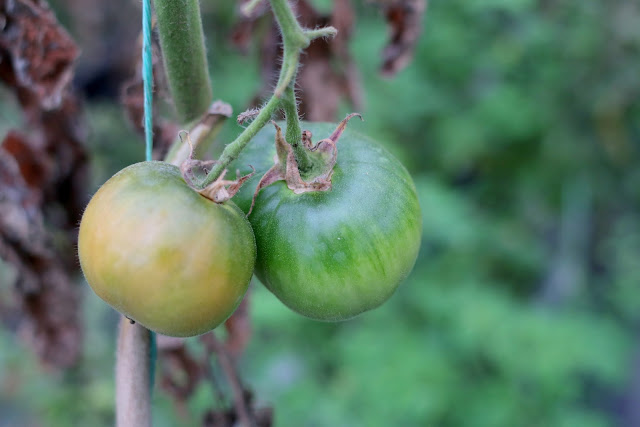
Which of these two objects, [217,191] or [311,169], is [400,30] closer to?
[311,169]

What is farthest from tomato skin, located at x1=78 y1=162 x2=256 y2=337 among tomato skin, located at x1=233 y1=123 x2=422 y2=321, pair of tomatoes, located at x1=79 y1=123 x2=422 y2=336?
tomato skin, located at x1=233 y1=123 x2=422 y2=321

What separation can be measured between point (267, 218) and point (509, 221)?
3154mm

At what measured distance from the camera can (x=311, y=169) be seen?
912mm

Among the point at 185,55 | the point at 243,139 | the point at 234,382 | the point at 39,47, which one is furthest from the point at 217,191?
the point at 39,47

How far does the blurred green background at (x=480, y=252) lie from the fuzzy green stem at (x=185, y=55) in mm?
1194

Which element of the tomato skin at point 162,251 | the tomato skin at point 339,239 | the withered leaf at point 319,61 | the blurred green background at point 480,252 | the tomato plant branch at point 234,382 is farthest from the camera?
the blurred green background at point 480,252

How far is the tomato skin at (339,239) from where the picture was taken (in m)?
0.85

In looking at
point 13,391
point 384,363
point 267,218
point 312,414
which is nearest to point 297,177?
point 267,218

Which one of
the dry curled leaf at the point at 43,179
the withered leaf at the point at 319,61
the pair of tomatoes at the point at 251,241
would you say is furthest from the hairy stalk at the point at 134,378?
the withered leaf at the point at 319,61

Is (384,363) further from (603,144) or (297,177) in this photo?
(603,144)

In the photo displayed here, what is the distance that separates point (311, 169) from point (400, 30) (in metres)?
0.67

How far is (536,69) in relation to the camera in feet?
11.1

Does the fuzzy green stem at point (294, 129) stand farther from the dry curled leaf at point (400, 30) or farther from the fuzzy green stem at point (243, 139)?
the dry curled leaf at point (400, 30)

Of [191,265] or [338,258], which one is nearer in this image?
[191,265]
